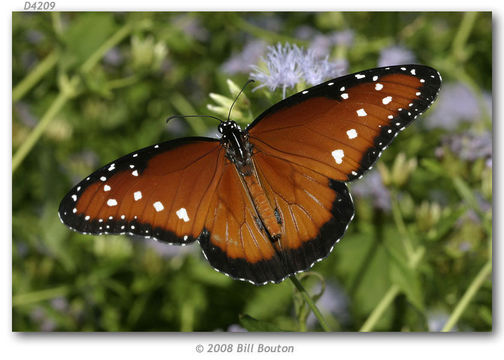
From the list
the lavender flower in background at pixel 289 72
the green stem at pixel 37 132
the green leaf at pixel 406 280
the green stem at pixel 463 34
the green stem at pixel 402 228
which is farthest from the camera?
the green stem at pixel 463 34

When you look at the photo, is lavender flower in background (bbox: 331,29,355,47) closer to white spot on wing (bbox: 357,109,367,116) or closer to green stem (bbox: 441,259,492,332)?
white spot on wing (bbox: 357,109,367,116)

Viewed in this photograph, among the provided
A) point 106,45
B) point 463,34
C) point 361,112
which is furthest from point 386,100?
point 106,45

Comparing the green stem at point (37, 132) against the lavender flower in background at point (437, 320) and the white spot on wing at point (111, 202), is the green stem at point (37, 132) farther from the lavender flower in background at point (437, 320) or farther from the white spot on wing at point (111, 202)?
the lavender flower in background at point (437, 320)

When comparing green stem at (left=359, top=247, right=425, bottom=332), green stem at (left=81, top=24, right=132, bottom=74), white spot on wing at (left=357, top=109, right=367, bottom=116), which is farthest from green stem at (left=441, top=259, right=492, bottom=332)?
green stem at (left=81, top=24, right=132, bottom=74)

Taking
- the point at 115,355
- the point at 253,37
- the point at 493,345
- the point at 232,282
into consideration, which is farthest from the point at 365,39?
the point at 115,355

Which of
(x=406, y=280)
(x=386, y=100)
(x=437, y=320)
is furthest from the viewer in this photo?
(x=437, y=320)

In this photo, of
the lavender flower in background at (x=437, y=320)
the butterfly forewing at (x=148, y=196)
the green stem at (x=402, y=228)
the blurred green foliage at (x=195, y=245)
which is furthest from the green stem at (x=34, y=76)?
the lavender flower in background at (x=437, y=320)

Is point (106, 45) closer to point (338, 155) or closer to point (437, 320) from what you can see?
point (338, 155)
